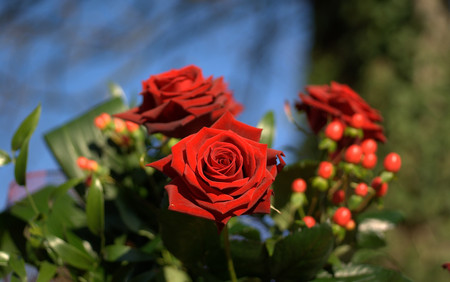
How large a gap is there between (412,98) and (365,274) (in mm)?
1148

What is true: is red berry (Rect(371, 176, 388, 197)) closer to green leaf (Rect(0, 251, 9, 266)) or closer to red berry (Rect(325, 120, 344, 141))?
red berry (Rect(325, 120, 344, 141))

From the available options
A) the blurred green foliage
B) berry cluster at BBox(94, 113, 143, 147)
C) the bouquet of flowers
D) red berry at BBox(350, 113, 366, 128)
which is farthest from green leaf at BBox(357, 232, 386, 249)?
the blurred green foliage

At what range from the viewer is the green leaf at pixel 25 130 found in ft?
1.15

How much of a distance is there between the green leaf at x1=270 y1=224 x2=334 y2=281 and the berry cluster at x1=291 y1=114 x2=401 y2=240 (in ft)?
0.08

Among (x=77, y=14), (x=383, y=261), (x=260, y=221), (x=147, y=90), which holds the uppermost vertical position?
(x=77, y=14)

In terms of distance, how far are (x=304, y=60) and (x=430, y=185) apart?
0.73 meters

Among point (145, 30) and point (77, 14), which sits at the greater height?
point (77, 14)

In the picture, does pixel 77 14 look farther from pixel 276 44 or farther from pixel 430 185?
pixel 430 185

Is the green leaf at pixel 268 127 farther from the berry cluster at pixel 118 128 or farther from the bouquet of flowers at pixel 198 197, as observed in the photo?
the berry cluster at pixel 118 128

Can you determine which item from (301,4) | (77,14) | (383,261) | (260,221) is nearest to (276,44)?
(301,4)

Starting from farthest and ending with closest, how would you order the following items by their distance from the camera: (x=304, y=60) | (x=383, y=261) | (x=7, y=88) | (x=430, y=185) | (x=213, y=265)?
(x=7, y=88), (x=304, y=60), (x=430, y=185), (x=383, y=261), (x=213, y=265)

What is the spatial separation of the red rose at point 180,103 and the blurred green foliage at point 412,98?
106 centimetres

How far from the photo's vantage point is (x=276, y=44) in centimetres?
241

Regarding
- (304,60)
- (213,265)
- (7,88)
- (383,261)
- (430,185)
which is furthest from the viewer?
(7,88)
